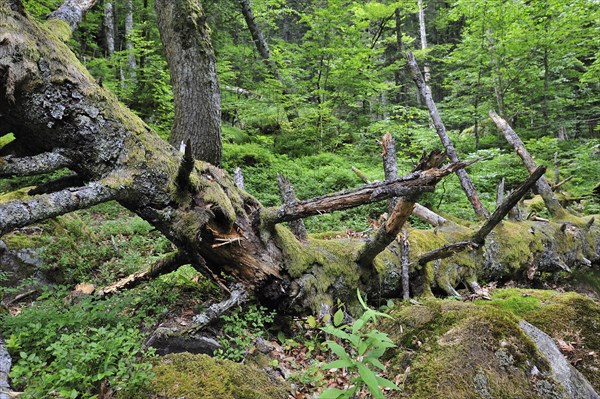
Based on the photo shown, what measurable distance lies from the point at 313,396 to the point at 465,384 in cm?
120

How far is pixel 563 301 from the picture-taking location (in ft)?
11.3

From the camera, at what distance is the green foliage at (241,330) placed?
3.14 m

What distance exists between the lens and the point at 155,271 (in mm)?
4023

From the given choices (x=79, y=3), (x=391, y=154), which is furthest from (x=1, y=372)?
(x=391, y=154)

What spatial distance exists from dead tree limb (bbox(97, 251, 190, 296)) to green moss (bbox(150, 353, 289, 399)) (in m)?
1.60

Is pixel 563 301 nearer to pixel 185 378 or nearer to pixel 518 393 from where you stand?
pixel 518 393

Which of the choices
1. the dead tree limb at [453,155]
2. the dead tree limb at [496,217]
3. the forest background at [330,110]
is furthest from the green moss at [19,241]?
the dead tree limb at [453,155]

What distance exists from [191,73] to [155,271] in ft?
10.5

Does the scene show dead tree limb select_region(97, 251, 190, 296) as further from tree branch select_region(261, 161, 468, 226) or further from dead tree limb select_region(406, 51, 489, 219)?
dead tree limb select_region(406, 51, 489, 219)

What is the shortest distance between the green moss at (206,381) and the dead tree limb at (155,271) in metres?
1.60

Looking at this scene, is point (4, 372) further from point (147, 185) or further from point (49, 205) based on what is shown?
point (147, 185)

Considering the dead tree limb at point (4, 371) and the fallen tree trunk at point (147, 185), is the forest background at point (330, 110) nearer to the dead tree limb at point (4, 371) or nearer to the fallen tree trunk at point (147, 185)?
the fallen tree trunk at point (147, 185)

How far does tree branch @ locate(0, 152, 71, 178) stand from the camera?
2.58m

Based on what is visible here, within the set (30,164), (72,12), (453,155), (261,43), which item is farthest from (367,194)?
(261,43)
